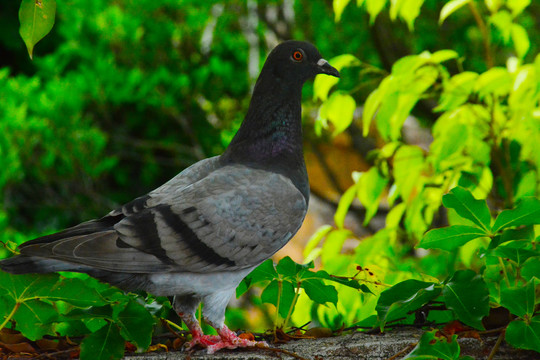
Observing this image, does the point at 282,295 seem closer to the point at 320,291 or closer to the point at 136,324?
the point at 320,291

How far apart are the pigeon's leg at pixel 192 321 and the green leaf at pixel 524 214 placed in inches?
32.4

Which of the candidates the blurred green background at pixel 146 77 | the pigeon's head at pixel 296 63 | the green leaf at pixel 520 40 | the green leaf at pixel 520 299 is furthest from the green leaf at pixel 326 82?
the blurred green background at pixel 146 77

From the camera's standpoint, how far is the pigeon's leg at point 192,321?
1.81 m

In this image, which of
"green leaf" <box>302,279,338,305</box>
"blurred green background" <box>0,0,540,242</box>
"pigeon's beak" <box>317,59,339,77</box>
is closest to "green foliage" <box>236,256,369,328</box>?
"green leaf" <box>302,279,338,305</box>

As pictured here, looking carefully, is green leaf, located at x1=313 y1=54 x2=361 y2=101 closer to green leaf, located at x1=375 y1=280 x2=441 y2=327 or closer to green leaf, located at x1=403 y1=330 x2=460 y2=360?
green leaf, located at x1=375 y1=280 x2=441 y2=327

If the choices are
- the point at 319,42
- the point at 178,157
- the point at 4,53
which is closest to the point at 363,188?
the point at 319,42

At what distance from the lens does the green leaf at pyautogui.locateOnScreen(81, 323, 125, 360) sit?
1604 millimetres

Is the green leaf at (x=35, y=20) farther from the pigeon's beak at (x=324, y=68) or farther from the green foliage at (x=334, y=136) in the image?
the pigeon's beak at (x=324, y=68)

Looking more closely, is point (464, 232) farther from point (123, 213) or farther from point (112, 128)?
point (112, 128)

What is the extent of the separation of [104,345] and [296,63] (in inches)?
39.6

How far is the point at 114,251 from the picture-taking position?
1782mm

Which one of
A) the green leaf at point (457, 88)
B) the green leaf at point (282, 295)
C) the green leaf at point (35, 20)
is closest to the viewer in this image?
the green leaf at point (35, 20)

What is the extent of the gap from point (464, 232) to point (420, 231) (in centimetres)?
82

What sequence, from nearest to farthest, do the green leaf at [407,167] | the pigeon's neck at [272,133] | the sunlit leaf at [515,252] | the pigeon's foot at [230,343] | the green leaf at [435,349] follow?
the green leaf at [435,349], the sunlit leaf at [515,252], the pigeon's foot at [230,343], the pigeon's neck at [272,133], the green leaf at [407,167]
